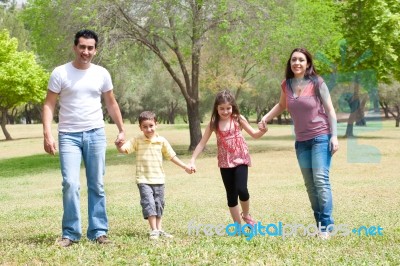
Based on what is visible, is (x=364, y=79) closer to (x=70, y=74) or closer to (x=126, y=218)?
(x=126, y=218)

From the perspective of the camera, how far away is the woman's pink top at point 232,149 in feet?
23.4

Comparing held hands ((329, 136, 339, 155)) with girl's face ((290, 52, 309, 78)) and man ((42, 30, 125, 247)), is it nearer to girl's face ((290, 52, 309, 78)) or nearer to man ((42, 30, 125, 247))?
girl's face ((290, 52, 309, 78))

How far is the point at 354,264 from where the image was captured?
5.39m

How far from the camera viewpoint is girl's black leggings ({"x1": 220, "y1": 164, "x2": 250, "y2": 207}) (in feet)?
23.5

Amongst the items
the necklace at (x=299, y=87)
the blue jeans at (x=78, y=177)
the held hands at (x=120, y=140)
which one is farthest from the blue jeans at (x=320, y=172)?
the blue jeans at (x=78, y=177)

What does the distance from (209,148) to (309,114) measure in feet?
78.2

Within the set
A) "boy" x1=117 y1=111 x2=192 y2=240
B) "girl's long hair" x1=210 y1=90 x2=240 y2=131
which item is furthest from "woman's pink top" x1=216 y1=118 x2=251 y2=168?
"boy" x1=117 y1=111 x2=192 y2=240

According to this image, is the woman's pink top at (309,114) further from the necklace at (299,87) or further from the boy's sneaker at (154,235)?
the boy's sneaker at (154,235)

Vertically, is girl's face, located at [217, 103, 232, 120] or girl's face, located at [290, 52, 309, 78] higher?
girl's face, located at [290, 52, 309, 78]

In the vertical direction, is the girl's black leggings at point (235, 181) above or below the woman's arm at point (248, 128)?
below

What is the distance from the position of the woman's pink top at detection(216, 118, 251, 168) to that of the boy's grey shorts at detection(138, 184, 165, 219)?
2.67 ft

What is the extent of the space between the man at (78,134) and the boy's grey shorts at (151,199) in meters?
0.51

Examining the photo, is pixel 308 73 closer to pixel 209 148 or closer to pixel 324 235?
pixel 324 235

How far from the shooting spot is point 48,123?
6.77 m
